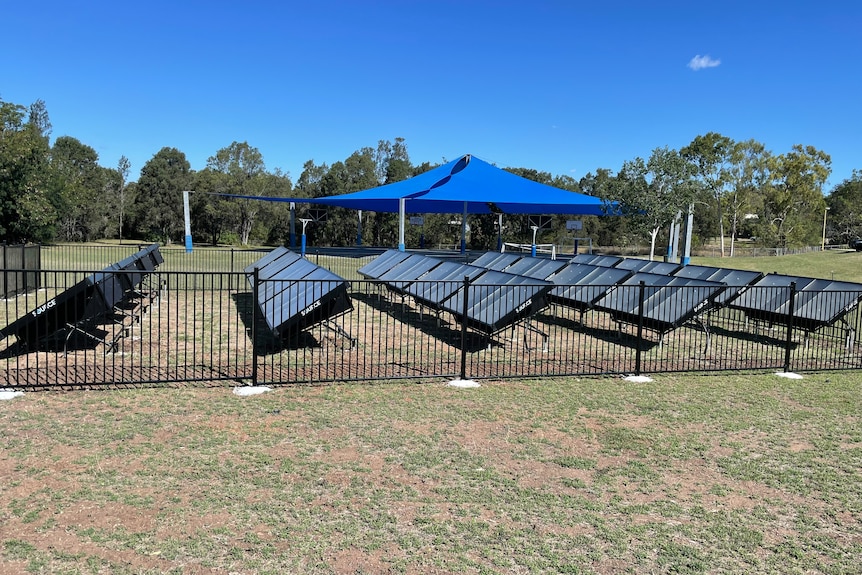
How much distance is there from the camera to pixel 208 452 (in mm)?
5258

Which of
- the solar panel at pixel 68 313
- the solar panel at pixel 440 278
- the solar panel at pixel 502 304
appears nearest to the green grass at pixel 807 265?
the solar panel at pixel 440 278

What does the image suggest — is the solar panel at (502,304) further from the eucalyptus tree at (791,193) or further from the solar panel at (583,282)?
the eucalyptus tree at (791,193)

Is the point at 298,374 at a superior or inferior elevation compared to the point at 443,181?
inferior

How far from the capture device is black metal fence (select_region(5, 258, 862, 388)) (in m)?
7.87

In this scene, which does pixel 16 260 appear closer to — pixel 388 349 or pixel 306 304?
pixel 306 304

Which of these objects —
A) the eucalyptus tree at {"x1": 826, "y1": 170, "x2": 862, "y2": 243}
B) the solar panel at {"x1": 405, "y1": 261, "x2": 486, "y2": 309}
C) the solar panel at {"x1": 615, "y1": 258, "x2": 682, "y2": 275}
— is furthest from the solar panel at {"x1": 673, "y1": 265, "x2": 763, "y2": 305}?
the eucalyptus tree at {"x1": 826, "y1": 170, "x2": 862, "y2": 243}

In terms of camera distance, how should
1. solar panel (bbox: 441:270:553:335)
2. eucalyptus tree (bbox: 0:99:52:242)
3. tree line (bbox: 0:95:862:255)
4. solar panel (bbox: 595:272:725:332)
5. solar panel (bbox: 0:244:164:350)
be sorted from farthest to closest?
1. tree line (bbox: 0:95:862:255)
2. eucalyptus tree (bbox: 0:99:52:242)
3. solar panel (bbox: 595:272:725:332)
4. solar panel (bbox: 441:270:553:335)
5. solar panel (bbox: 0:244:164:350)

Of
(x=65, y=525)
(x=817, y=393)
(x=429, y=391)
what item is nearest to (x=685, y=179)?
(x=817, y=393)

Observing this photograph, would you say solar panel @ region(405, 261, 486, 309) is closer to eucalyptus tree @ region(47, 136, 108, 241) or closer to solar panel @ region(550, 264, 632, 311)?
solar panel @ region(550, 264, 632, 311)

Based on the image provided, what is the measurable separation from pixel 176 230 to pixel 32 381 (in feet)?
173

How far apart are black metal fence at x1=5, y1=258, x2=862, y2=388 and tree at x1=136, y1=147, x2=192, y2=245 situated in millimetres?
43968

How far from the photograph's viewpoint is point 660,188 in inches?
1056

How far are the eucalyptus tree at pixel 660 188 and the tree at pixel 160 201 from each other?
41150mm

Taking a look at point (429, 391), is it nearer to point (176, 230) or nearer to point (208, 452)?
point (208, 452)
